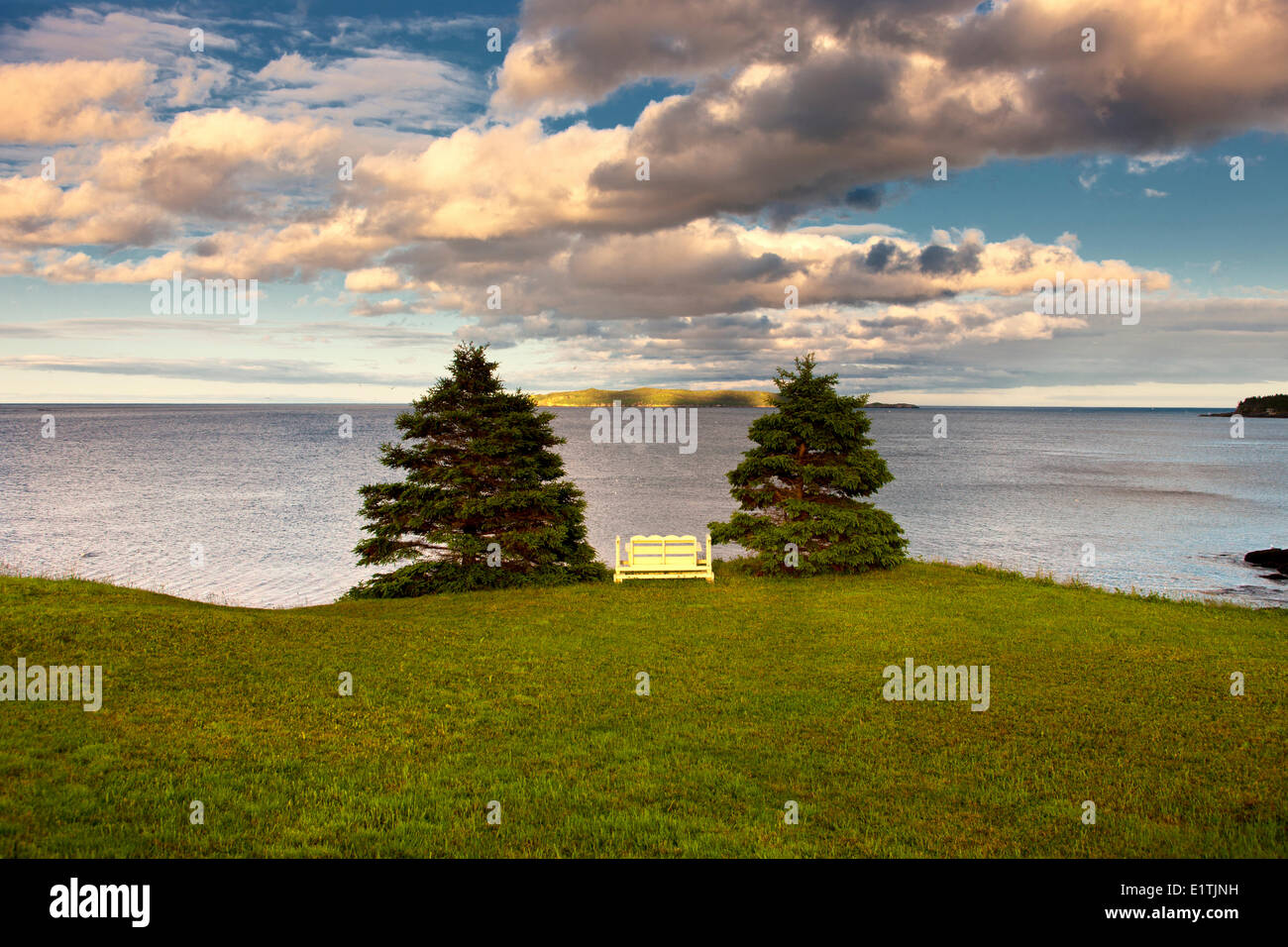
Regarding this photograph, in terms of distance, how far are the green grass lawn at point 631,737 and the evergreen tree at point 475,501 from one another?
18.8ft

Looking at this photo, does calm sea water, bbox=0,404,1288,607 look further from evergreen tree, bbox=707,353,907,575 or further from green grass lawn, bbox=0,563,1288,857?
green grass lawn, bbox=0,563,1288,857

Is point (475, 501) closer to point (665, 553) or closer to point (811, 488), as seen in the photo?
point (665, 553)

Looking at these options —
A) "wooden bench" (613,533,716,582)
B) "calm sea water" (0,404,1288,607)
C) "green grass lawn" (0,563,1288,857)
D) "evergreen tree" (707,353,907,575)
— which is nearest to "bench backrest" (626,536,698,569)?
"wooden bench" (613,533,716,582)

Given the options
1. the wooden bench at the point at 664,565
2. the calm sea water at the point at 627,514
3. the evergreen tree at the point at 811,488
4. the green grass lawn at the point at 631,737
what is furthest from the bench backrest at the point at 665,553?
the calm sea water at the point at 627,514

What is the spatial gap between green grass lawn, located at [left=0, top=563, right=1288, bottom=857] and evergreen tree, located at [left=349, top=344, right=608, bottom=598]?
5740 millimetres

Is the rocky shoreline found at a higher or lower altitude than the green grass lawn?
lower

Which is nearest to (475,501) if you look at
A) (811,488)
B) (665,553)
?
(665,553)

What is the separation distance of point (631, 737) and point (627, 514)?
1677 inches

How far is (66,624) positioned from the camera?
15.5 metres

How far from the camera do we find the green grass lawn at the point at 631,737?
8.01 meters

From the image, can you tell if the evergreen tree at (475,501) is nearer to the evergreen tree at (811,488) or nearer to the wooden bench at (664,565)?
the wooden bench at (664,565)

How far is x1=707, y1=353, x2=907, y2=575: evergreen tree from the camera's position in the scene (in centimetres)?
2589
